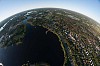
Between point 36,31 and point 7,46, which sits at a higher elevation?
point 36,31

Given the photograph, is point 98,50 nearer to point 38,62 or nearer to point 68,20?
point 68,20

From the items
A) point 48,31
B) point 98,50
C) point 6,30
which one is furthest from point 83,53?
point 6,30

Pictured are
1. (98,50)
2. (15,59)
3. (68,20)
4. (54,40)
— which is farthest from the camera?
(68,20)

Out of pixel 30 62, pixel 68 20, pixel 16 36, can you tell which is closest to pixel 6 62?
pixel 30 62

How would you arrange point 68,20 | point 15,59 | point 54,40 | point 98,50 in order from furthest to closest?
point 68,20 < point 98,50 < point 54,40 < point 15,59

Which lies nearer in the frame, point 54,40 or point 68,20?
point 54,40

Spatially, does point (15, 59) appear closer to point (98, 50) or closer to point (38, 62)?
point (38, 62)
